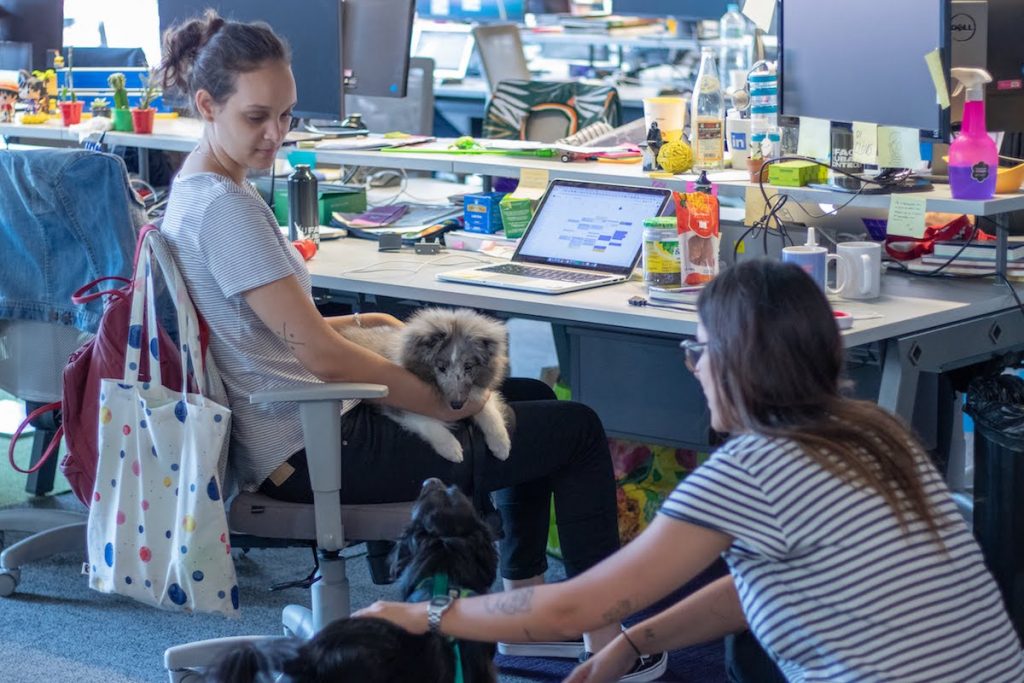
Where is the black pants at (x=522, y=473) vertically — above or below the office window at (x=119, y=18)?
below

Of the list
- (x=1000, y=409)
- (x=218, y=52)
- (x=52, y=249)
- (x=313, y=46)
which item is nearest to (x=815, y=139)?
(x=1000, y=409)

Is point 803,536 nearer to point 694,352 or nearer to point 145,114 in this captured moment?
point 694,352

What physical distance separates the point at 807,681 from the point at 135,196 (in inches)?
62.9

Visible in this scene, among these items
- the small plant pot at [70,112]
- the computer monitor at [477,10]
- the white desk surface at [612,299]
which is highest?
the computer monitor at [477,10]

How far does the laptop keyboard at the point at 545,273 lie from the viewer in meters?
2.68

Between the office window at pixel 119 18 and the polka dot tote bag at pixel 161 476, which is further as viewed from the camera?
the office window at pixel 119 18

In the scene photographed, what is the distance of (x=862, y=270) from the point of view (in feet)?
8.27

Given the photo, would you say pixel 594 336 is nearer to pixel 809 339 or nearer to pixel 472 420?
pixel 472 420

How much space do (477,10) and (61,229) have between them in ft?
18.0

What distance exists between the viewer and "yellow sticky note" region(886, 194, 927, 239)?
257cm

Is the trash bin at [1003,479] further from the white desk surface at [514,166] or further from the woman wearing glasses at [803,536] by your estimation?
the woman wearing glasses at [803,536]

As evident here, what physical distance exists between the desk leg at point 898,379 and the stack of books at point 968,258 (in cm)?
45

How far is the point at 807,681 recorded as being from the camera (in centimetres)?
146

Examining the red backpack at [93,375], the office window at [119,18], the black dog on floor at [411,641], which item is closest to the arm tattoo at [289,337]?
the red backpack at [93,375]
